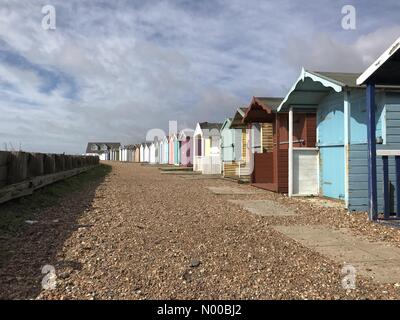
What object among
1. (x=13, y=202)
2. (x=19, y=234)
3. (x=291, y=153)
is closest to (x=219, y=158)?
(x=291, y=153)

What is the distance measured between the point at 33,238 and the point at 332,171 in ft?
26.4

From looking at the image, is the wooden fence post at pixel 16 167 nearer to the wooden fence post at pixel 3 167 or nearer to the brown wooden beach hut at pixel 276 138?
the wooden fence post at pixel 3 167

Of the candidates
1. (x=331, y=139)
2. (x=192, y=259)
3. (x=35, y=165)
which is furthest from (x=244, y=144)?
(x=192, y=259)

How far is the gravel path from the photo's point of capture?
4070 millimetres

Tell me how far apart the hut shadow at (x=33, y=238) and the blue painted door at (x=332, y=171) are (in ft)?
20.9

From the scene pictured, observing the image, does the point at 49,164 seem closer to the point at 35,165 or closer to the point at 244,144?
the point at 35,165

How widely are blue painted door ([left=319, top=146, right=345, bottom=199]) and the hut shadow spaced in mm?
6364

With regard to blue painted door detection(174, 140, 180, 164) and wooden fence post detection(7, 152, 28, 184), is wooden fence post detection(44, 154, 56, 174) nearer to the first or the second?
wooden fence post detection(7, 152, 28, 184)

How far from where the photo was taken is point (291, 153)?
40.2ft

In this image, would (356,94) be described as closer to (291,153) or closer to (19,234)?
(291,153)

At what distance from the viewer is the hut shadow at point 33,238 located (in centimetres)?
422

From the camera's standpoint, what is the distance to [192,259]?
514 cm

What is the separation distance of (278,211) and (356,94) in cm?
320

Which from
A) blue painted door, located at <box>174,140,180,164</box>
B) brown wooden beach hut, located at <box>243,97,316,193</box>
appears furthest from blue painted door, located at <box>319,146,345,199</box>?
blue painted door, located at <box>174,140,180,164</box>
